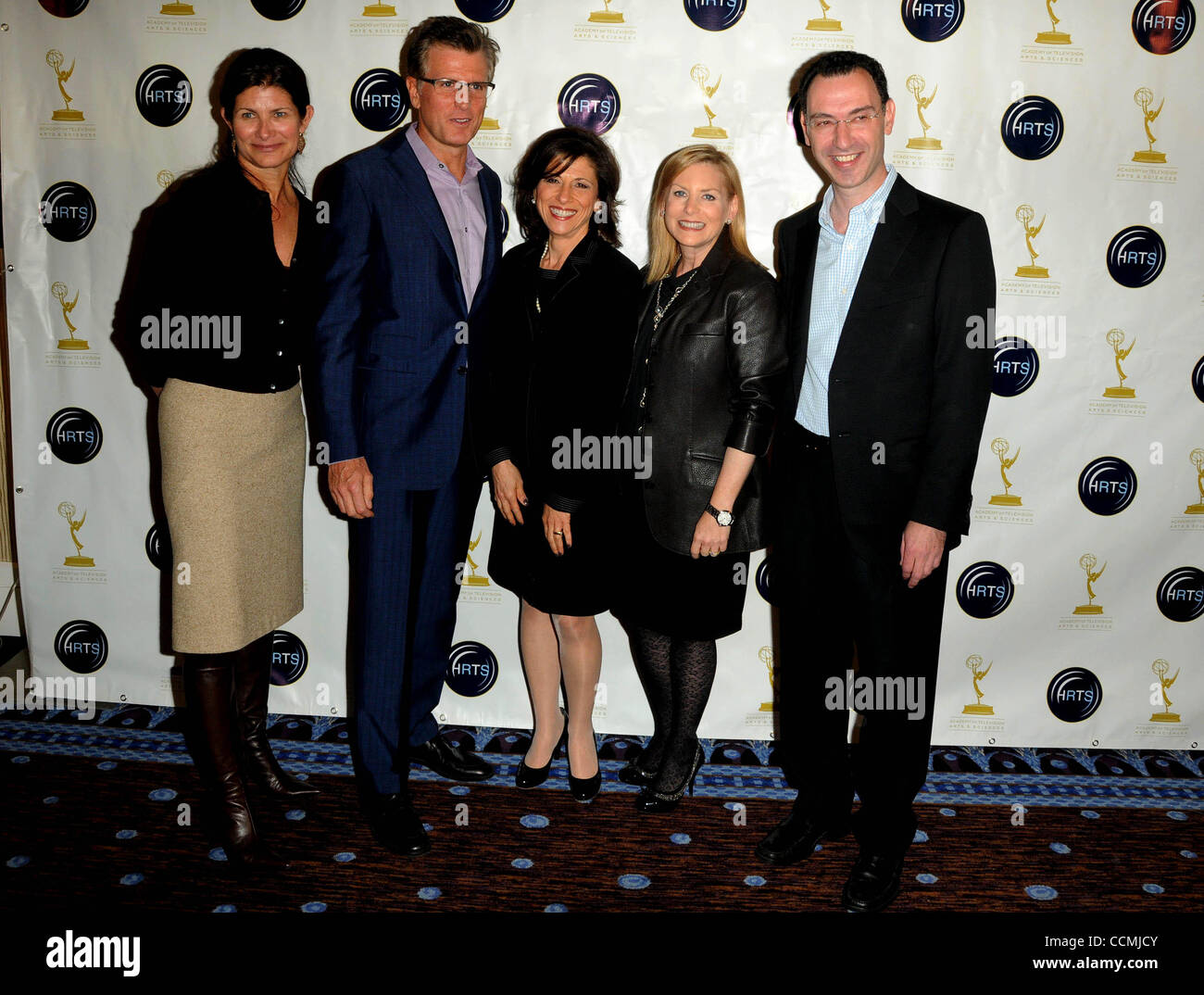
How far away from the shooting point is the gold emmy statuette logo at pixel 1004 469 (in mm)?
3271

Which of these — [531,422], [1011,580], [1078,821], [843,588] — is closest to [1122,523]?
[1011,580]

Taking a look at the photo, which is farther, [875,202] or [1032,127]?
[1032,127]

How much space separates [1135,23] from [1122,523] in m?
1.72

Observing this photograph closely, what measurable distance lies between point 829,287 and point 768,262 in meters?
0.88

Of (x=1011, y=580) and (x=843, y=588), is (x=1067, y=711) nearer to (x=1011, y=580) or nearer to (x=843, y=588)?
(x=1011, y=580)

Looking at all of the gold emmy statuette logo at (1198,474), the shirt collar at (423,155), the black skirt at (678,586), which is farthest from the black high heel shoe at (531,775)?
the gold emmy statuette logo at (1198,474)

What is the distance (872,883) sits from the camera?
2.43m

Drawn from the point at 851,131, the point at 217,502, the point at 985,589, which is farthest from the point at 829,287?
the point at 217,502

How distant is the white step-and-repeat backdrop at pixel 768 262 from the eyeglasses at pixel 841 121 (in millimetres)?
810

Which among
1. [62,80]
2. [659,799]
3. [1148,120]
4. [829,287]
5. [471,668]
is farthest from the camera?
[471,668]

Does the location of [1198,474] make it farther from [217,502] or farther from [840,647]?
[217,502]

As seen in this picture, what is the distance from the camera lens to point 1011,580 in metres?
3.34

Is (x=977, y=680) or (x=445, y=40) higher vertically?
(x=445, y=40)

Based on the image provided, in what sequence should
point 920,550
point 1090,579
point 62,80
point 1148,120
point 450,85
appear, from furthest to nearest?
point 1090,579, point 62,80, point 1148,120, point 450,85, point 920,550
